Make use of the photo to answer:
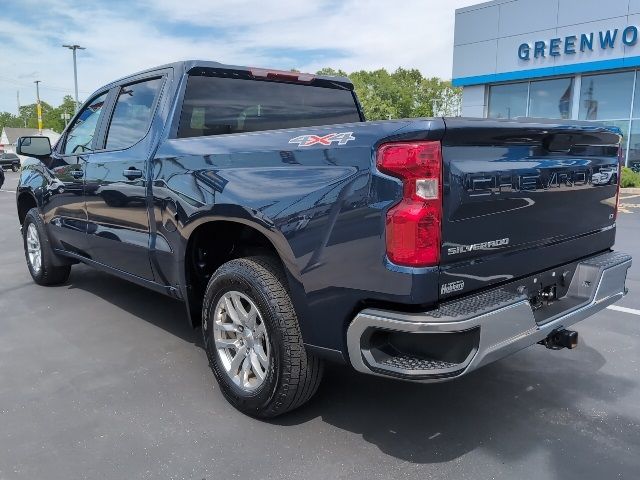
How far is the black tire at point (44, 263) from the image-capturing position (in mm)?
5508

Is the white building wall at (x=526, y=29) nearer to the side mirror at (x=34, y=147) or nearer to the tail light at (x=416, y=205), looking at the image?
the side mirror at (x=34, y=147)

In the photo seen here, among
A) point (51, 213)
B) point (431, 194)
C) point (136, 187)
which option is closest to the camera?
point (431, 194)

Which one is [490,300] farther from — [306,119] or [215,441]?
[306,119]

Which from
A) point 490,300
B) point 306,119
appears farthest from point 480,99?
point 490,300

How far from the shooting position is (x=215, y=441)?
9.29 feet

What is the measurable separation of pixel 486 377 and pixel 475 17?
866 inches

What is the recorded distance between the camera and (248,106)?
3994mm

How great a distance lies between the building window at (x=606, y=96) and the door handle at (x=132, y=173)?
18741 millimetres

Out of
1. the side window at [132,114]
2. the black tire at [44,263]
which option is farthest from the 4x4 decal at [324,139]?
the black tire at [44,263]

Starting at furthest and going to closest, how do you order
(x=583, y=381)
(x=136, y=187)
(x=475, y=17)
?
(x=475, y=17), (x=136, y=187), (x=583, y=381)

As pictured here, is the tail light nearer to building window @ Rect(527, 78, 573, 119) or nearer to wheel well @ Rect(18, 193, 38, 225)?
wheel well @ Rect(18, 193, 38, 225)

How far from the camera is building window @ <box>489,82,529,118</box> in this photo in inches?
857

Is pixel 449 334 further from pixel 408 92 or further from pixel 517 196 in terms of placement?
pixel 408 92

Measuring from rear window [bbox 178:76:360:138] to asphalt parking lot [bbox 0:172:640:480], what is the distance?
1.62m
